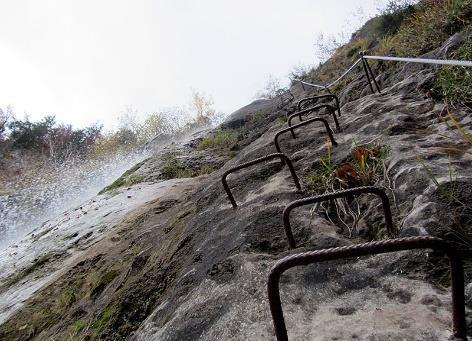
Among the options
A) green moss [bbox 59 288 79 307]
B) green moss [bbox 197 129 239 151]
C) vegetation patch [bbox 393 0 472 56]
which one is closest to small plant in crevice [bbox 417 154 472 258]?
green moss [bbox 59 288 79 307]

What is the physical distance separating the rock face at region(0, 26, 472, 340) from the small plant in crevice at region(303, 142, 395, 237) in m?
0.03

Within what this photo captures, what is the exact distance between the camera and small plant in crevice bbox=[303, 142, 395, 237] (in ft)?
8.16

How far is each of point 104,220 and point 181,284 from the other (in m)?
4.02

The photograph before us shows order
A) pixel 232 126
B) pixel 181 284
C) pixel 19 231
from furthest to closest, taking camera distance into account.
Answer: pixel 232 126 < pixel 19 231 < pixel 181 284

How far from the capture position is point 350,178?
9.29 ft

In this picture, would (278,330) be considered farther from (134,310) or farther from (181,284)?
(134,310)

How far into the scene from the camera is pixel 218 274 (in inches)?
87.4

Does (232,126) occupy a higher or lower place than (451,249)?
higher

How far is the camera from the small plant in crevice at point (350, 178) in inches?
98.0

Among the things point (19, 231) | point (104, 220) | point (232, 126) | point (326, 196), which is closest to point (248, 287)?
point (326, 196)

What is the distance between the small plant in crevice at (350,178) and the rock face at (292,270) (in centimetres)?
3

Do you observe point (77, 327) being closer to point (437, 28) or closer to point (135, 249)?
point (135, 249)

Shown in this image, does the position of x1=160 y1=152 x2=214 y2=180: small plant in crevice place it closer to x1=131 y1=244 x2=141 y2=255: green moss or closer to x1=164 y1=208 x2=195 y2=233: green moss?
x1=164 y1=208 x2=195 y2=233: green moss

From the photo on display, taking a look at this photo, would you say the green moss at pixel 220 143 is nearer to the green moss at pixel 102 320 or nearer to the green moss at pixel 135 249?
the green moss at pixel 135 249
